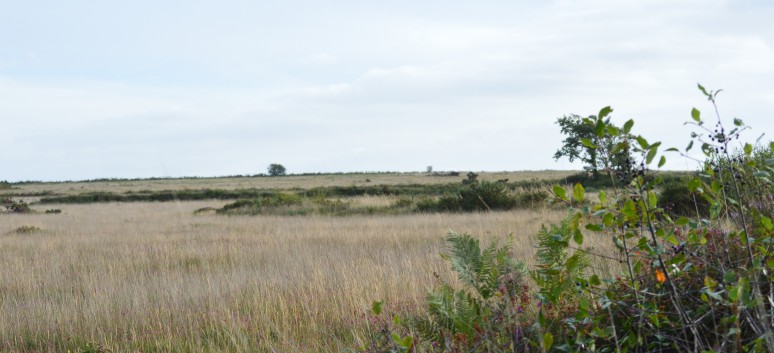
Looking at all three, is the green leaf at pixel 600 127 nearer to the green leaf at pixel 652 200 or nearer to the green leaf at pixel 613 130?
the green leaf at pixel 613 130

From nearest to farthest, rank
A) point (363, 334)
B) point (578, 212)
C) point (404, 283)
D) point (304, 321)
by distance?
point (578, 212), point (363, 334), point (304, 321), point (404, 283)

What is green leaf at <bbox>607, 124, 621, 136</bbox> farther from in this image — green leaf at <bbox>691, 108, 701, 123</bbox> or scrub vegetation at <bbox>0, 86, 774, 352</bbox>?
green leaf at <bbox>691, 108, 701, 123</bbox>

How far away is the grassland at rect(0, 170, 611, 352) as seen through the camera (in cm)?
502

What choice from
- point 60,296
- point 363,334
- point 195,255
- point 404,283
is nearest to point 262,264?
point 195,255

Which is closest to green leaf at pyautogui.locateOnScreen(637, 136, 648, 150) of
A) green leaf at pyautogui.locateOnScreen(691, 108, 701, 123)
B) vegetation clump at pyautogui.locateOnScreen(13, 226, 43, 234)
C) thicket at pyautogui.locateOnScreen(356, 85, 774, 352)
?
thicket at pyautogui.locateOnScreen(356, 85, 774, 352)

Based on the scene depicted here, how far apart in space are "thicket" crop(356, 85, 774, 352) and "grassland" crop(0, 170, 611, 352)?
0.97 metres

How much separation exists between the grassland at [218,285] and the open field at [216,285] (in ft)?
0.07

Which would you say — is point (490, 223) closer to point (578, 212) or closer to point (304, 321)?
point (304, 321)

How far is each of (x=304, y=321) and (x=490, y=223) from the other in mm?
8408

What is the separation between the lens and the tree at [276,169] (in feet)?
360

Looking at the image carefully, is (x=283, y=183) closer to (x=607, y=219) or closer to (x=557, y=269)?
(x=557, y=269)

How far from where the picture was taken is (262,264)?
9.39m

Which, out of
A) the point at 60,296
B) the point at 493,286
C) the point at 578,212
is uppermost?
the point at 578,212

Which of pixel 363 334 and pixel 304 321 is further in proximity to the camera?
pixel 304 321
